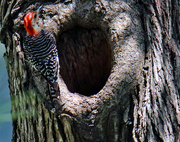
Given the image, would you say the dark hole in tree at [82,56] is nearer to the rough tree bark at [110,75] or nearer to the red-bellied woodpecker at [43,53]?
the rough tree bark at [110,75]

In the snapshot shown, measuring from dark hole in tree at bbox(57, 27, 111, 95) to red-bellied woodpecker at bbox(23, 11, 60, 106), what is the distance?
0.40 ft

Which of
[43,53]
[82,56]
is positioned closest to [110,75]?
[82,56]

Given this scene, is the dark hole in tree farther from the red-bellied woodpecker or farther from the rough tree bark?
the red-bellied woodpecker

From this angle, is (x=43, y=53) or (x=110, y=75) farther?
(x=43, y=53)

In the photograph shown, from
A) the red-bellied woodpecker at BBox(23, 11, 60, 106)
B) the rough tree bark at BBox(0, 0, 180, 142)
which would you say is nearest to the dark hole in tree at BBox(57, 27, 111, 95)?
the rough tree bark at BBox(0, 0, 180, 142)

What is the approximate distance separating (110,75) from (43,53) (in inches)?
38.6

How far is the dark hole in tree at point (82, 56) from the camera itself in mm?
2818

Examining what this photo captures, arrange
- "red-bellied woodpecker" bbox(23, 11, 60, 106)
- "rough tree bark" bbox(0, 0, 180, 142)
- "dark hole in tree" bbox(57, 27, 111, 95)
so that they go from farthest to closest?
"dark hole in tree" bbox(57, 27, 111, 95) < "red-bellied woodpecker" bbox(23, 11, 60, 106) < "rough tree bark" bbox(0, 0, 180, 142)

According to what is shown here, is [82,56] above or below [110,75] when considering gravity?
above

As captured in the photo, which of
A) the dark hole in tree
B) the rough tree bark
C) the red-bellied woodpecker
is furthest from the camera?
the dark hole in tree

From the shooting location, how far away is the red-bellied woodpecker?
248 centimetres

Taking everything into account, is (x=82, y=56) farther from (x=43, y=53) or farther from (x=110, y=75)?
(x=110, y=75)

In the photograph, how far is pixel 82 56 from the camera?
2922mm

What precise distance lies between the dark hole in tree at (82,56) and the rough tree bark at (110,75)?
0.01m
